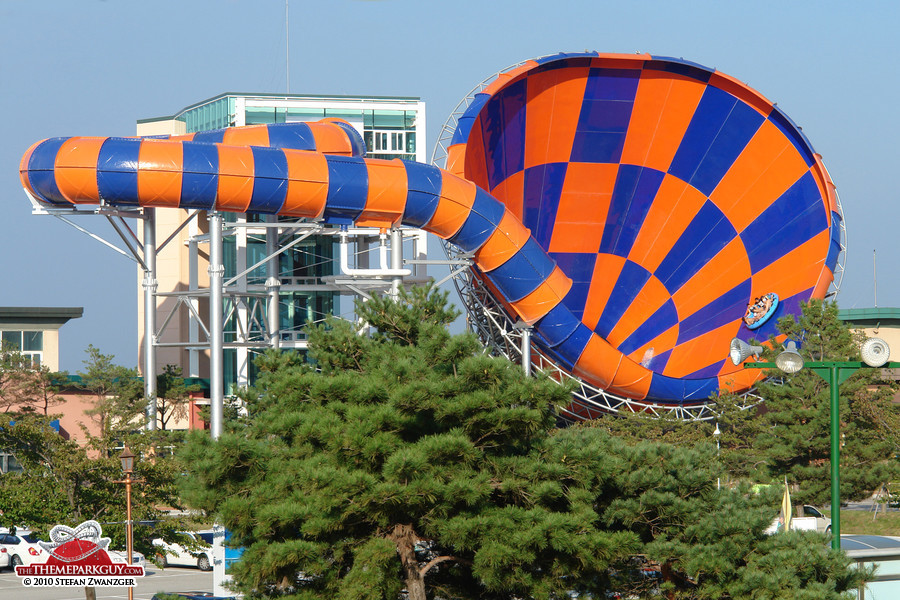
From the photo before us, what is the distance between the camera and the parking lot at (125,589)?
83.0 feet

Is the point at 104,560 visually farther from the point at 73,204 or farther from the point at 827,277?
the point at 827,277

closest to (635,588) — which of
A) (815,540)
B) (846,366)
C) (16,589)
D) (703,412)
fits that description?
(815,540)

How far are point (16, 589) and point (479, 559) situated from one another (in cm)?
1595

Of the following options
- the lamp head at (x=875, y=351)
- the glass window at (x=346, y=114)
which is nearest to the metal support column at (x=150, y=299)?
the glass window at (x=346, y=114)

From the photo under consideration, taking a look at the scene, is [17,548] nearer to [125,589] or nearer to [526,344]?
[125,589]

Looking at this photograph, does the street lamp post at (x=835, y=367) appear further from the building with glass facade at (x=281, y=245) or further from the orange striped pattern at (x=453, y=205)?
the building with glass facade at (x=281, y=245)

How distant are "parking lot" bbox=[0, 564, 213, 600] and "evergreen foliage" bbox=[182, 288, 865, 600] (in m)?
10.5

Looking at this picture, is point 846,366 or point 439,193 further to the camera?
point 439,193

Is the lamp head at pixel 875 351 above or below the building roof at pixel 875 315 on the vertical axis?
below

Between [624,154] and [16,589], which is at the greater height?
[624,154]

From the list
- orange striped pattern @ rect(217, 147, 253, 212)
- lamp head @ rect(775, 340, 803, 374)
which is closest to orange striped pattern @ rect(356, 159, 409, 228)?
orange striped pattern @ rect(217, 147, 253, 212)

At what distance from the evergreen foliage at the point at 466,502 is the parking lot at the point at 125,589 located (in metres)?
10.5

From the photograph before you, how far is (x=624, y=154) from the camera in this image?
3491 centimetres

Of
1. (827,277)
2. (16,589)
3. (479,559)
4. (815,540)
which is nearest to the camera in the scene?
(479,559)
